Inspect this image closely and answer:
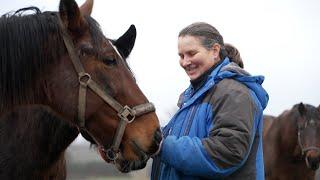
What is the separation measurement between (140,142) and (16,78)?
3.04 feet

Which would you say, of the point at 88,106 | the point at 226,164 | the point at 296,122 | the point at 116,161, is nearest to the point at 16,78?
the point at 88,106

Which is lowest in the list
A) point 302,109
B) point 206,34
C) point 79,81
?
point 302,109

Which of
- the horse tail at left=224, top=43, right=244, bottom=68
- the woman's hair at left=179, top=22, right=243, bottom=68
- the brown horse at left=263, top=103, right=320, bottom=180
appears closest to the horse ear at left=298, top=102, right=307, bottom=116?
the brown horse at left=263, top=103, right=320, bottom=180

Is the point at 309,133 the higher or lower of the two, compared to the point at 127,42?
lower

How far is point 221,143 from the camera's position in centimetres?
294

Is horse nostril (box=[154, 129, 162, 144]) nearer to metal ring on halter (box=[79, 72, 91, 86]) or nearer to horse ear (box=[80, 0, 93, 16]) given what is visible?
metal ring on halter (box=[79, 72, 91, 86])

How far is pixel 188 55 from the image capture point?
3.27 metres

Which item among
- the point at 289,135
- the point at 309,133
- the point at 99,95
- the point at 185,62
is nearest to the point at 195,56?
the point at 185,62

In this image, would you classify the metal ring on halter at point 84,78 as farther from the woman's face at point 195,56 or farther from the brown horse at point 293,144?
the brown horse at point 293,144

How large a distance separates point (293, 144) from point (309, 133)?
54 centimetres

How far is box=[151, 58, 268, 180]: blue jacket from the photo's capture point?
2949 millimetres

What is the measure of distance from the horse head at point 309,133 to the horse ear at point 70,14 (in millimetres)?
6243

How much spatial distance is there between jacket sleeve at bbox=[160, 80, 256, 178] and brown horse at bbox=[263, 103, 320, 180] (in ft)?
18.5

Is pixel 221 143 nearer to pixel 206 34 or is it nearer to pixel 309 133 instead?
pixel 206 34
